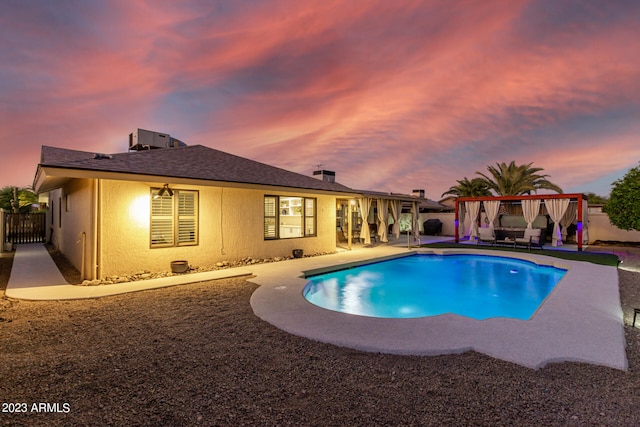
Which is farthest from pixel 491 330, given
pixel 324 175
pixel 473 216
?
pixel 324 175

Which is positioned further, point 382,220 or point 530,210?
point 382,220

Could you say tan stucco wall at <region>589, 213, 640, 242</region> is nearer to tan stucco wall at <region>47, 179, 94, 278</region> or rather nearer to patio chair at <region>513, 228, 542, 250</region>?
patio chair at <region>513, 228, 542, 250</region>

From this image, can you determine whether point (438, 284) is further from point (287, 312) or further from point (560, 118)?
point (560, 118)

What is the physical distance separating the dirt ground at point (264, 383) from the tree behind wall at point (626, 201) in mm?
11413

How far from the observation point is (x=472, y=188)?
76.6 ft

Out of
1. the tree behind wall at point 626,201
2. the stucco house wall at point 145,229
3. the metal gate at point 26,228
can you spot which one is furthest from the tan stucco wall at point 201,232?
the tree behind wall at point 626,201

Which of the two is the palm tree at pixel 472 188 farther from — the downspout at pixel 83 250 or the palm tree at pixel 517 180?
the downspout at pixel 83 250

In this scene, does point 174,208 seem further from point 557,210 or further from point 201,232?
point 557,210

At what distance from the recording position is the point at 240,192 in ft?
30.6

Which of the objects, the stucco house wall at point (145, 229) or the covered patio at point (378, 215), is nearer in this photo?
the stucco house wall at point (145, 229)

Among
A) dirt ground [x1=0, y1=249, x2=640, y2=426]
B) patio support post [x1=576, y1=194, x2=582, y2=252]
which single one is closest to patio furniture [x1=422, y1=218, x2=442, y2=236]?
patio support post [x1=576, y1=194, x2=582, y2=252]

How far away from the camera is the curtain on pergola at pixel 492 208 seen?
16500 millimetres

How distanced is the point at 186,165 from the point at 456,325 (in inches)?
306

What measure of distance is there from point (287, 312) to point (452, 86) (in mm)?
12058
